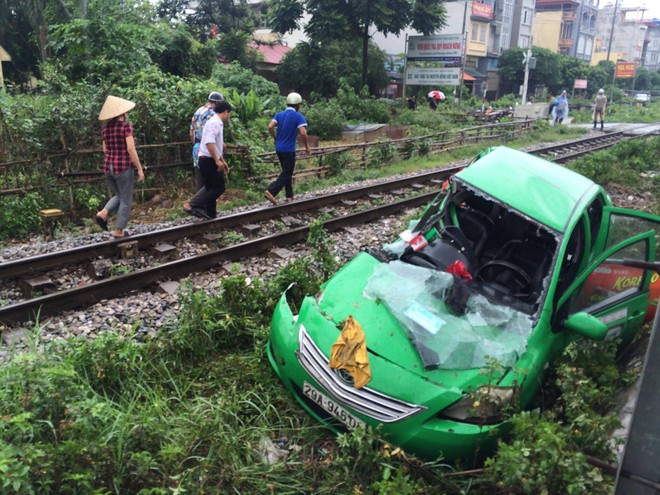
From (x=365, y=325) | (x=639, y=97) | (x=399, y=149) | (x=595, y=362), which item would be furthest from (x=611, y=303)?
(x=639, y=97)

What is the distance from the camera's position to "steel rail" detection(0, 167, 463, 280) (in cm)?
617

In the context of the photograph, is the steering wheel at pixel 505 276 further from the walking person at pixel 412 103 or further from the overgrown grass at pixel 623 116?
the overgrown grass at pixel 623 116

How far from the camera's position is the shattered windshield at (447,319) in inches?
148

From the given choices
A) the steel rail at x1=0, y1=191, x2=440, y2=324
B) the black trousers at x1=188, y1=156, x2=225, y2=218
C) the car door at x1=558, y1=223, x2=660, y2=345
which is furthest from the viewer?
the black trousers at x1=188, y1=156, x2=225, y2=218

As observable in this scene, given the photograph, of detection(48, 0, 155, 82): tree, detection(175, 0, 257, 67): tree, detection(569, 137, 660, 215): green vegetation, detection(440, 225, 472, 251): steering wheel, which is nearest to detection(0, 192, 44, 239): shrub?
detection(48, 0, 155, 82): tree

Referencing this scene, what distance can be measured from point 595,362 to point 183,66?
76.1ft

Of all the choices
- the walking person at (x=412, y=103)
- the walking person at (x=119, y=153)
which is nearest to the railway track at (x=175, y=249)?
the walking person at (x=119, y=153)

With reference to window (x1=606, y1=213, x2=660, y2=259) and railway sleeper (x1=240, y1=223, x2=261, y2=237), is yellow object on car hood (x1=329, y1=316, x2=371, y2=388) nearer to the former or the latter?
window (x1=606, y1=213, x2=660, y2=259)

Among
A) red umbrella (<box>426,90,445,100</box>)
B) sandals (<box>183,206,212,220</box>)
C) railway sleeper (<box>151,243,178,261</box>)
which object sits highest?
red umbrella (<box>426,90,445,100</box>)

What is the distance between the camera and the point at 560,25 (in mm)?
69750

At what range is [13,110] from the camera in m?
9.40

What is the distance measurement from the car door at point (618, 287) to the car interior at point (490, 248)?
31cm

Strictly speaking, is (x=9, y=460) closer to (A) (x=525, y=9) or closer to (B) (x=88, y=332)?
(B) (x=88, y=332)

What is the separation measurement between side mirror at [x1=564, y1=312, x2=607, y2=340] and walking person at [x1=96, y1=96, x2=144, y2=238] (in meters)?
5.43
